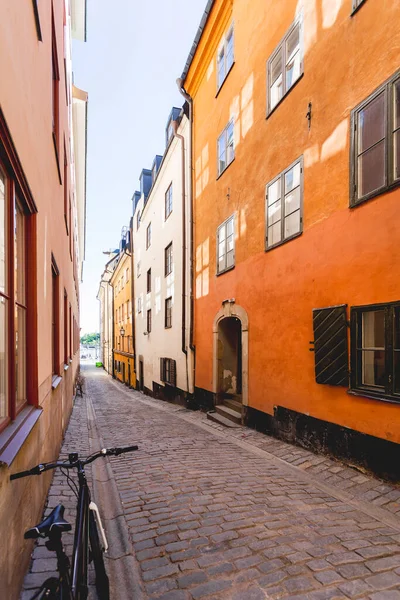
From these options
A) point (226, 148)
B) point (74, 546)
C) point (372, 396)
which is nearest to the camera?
point (74, 546)

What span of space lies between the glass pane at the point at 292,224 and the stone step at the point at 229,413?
4.77 metres

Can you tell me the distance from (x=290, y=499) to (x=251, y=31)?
10397 millimetres

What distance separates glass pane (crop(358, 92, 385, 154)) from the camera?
16.4 feet

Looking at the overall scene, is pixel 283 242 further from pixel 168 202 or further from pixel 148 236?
pixel 148 236

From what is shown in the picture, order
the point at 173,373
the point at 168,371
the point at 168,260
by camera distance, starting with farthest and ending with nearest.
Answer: the point at 168,260, the point at 168,371, the point at 173,373

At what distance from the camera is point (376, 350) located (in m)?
5.08

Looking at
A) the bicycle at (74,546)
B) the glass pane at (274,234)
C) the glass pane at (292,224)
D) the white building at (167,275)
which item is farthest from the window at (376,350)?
the white building at (167,275)

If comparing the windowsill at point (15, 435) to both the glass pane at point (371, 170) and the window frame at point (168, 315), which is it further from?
the window frame at point (168, 315)

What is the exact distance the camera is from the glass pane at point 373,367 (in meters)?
4.96

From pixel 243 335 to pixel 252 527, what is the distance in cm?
548

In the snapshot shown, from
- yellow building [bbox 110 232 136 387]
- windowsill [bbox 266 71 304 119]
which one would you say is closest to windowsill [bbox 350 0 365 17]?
Result: windowsill [bbox 266 71 304 119]

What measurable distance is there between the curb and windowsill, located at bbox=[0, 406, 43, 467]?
1.45m

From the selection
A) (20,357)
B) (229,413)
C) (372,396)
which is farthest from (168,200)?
(20,357)

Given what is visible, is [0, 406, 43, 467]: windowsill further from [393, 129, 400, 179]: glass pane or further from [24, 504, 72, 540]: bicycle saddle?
[393, 129, 400, 179]: glass pane
